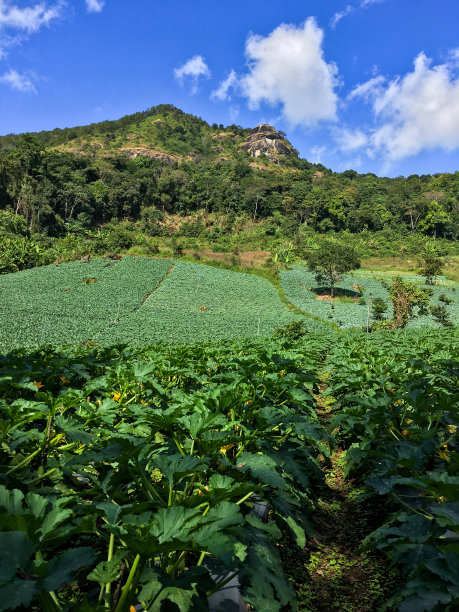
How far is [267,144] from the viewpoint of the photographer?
14212 centimetres

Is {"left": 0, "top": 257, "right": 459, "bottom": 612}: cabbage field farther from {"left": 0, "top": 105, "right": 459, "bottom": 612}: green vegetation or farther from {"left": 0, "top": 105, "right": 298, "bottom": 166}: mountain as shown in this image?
{"left": 0, "top": 105, "right": 298, "bottom": 166}: mountain

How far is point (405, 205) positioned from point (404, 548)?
3747 inches

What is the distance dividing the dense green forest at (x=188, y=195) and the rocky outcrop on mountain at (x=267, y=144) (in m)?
25.9

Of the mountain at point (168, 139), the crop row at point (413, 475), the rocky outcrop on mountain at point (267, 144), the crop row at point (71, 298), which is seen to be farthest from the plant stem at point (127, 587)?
the rocky outcrop on mountain at point (267, 144)

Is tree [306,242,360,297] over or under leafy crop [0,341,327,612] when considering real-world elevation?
over

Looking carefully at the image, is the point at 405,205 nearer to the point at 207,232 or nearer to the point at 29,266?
the point at 207,232

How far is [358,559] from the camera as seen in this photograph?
237 centimetres

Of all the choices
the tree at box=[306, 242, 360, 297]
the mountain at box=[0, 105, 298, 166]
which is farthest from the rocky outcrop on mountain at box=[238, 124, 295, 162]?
the tree at box=[306, 242, 360, 297]

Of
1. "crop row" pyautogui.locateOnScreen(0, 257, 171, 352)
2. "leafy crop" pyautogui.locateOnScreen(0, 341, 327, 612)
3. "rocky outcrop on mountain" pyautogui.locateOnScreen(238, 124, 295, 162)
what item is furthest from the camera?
"rocky outcrop on mountain" pyautogui.locateOnScreen(238, 124, 295, 162)

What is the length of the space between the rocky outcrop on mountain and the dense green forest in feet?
85.1

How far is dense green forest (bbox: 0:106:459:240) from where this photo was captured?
61219mm

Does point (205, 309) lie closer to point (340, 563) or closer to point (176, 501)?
point (340, 563)

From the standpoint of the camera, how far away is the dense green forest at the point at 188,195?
201 feet

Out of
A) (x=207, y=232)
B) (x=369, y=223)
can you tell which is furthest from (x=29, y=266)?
(x=369, y=223)
